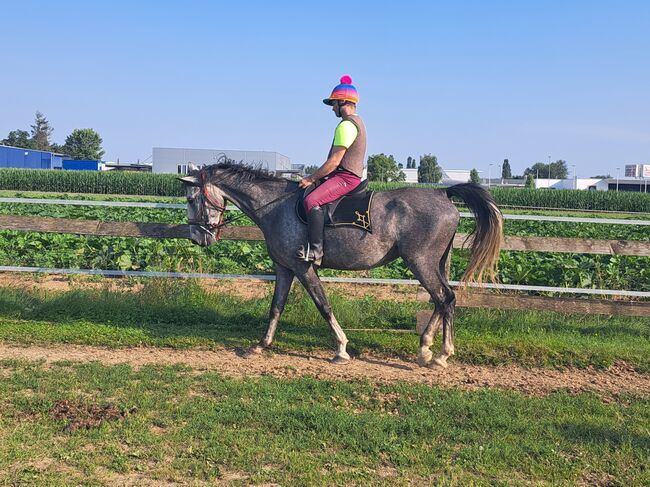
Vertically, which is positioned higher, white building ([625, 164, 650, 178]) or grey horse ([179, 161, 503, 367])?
white building ([625, 164, 650, 178])

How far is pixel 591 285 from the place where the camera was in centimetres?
1141

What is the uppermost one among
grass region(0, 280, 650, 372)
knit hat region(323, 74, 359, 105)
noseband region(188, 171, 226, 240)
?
knit hat region(323, 74, 359, 105)

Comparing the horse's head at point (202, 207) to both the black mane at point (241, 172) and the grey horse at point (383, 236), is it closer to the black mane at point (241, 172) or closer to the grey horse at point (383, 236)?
the grey horse at point (383, 236)

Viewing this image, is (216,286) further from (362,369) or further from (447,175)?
(447,175)

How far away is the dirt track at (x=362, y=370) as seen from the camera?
6719 millimetres

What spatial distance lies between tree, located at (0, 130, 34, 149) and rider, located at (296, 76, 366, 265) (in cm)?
13025

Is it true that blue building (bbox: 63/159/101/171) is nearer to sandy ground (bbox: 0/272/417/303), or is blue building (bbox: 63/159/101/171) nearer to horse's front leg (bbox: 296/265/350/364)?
sandy ground (bbox: 0/272/417/303)

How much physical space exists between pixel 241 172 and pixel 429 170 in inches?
4272

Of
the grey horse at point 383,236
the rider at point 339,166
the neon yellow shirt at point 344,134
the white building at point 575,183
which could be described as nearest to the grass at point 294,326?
the grey horse at point 383,236

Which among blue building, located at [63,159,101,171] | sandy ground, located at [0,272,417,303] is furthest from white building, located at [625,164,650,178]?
sandy ground, located at [0,272,417,303]

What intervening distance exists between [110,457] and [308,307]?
4.68 m

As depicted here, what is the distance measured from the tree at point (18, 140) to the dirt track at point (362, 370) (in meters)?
129

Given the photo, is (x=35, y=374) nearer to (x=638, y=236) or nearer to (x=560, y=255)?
(x=560, y=255)

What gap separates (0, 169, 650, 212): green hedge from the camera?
2360 inches
